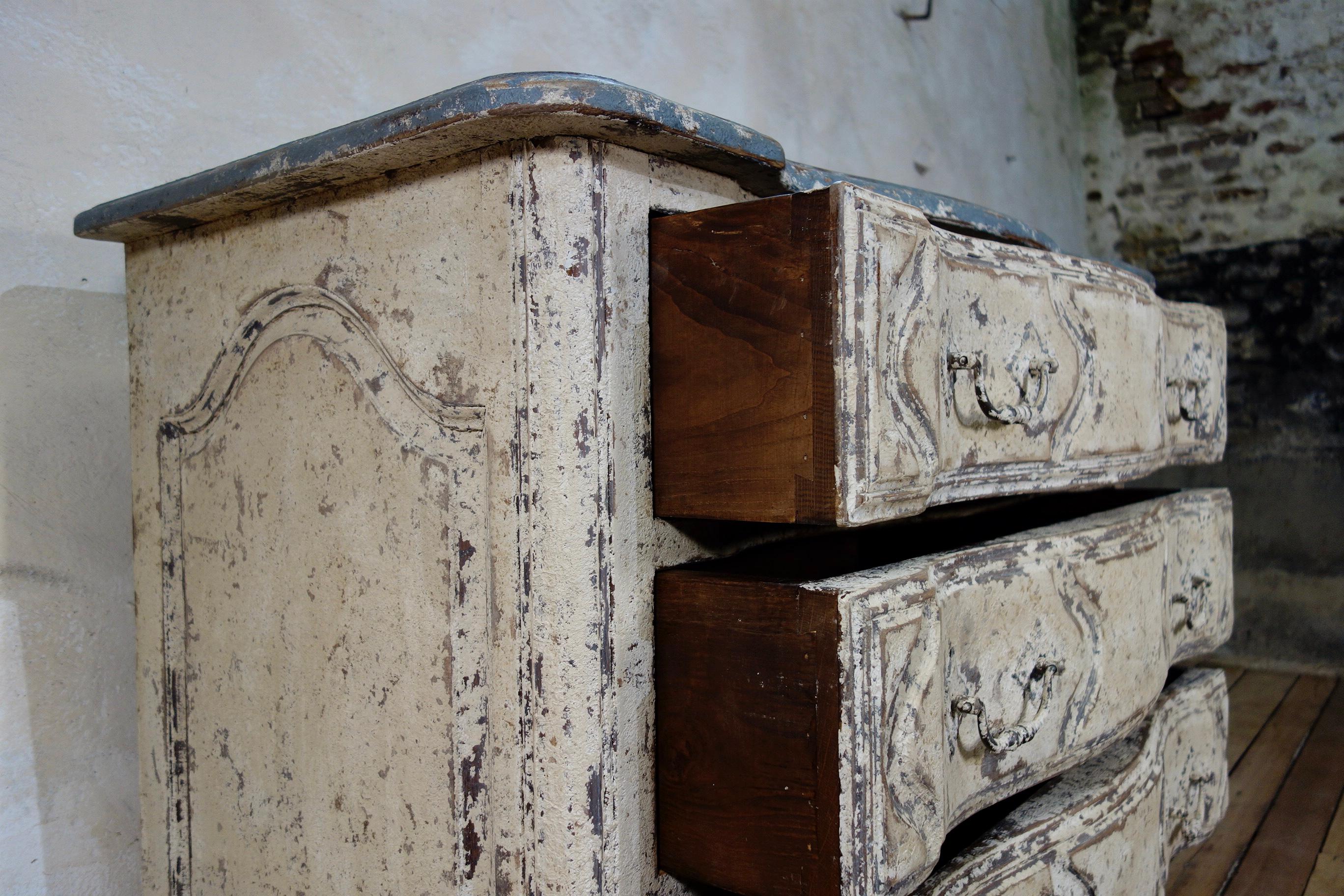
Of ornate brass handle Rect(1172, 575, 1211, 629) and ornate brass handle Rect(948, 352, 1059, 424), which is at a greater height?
ornate brass handle Rect(948, 352, 1059, 424)

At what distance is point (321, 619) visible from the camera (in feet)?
2.59

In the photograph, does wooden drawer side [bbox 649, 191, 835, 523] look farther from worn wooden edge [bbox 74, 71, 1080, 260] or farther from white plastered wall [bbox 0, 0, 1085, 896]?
white plastered wall [bbox 0, 0, 1085, 896]

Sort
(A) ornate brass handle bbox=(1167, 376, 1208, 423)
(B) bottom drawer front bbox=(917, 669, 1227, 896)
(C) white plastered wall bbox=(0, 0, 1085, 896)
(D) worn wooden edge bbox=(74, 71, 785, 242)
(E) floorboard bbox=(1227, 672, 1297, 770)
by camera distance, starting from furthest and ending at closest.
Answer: (E) floorboard bbox=(1227, 672, 1297, 770) < (A) ornate brass handle bbox=(1167, 376, 1208, 423) < (C) white plastered wall bbox=(0, 0, 1085, 896) < (B) bottom drawer front bbox=(917, 669, 1227, 896) < (D) worn wooden edge bbox=(74, 71, 785, 242)

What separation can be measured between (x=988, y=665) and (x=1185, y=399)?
61 centimetres

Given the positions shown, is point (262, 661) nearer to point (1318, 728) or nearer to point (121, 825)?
point (121, 825)

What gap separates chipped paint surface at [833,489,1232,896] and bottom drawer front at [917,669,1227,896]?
57mm

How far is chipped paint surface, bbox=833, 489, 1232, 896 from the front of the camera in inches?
23.8

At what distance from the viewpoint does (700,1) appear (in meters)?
1.97

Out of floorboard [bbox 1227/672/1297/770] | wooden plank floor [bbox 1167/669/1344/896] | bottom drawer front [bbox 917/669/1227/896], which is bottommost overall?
floorboard [bbox 1227/672/1297/770]

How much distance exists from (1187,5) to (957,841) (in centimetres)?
376

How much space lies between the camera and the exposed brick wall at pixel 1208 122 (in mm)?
3340

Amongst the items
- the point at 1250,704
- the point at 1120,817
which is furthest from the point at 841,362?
the point at 1250,704

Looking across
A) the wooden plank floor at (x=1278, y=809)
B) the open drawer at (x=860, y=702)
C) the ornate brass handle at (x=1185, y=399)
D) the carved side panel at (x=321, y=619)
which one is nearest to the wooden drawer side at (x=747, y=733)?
the open drawer at (x=860, y=702)

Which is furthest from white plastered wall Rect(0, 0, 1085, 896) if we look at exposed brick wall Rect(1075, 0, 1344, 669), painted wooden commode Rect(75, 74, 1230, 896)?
exposed brick wall Rect(1075, 0, 1344, 669)
